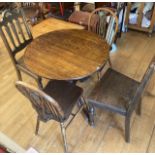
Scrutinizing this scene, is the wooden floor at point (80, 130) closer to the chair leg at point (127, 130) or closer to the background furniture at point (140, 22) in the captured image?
the chair leg at point (127, 130)

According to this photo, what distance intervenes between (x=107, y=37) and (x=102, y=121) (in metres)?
Result: 0.99

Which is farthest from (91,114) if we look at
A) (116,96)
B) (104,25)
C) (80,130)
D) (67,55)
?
(104,25)

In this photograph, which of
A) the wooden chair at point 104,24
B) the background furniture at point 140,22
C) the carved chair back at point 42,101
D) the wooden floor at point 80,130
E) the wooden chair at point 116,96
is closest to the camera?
the carved chair back at point 42,101

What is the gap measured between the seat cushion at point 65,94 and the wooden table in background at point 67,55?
21 centimetres

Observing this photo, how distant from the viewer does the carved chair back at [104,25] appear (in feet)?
6.80

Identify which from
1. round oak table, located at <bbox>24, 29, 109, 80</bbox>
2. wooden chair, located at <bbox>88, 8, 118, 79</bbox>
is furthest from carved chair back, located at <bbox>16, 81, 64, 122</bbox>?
wooden chair, located at <bbox>88, 8, 118, 79</bbox>

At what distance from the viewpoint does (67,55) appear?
5.60 feet

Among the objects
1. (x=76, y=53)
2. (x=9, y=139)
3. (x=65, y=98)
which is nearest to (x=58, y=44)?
(x=76, y=53)

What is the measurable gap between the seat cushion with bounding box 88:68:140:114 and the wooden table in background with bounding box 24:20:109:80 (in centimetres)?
24

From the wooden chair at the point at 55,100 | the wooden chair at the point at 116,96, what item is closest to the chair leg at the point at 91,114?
the wooden chair at the point at 116,96

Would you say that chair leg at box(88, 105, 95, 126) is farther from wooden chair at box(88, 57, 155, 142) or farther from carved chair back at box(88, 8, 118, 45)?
carved chair back at box(88, 8, 118, 45)

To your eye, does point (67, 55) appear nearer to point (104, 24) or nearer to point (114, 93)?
point (114, 93)

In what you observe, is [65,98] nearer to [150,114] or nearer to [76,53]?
[76,53]

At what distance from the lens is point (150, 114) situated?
1.94 meters
